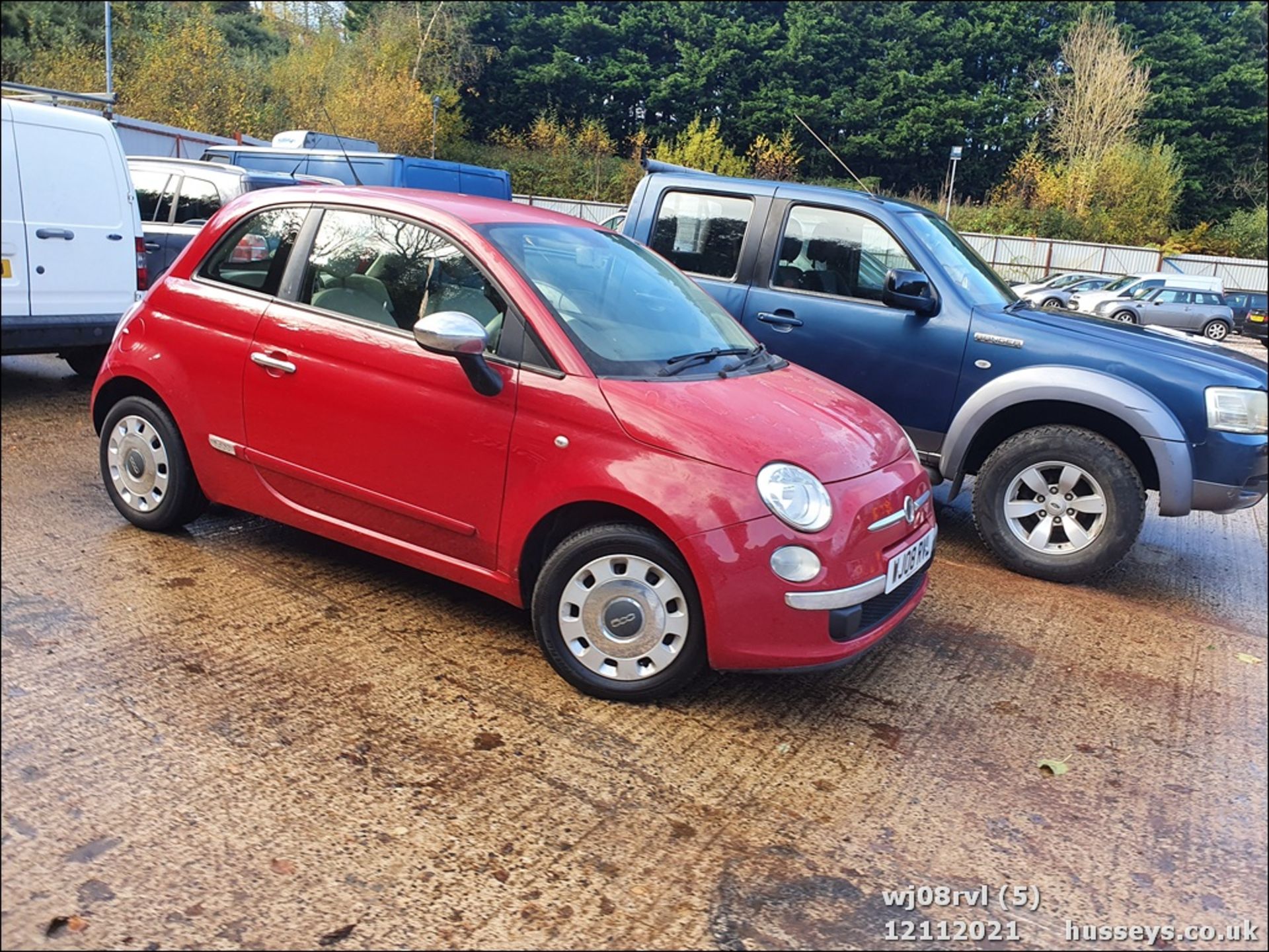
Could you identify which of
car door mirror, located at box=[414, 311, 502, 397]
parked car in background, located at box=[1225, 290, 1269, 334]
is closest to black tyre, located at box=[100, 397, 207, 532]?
car door mirror, located at box=[414, 311, 502, 397]

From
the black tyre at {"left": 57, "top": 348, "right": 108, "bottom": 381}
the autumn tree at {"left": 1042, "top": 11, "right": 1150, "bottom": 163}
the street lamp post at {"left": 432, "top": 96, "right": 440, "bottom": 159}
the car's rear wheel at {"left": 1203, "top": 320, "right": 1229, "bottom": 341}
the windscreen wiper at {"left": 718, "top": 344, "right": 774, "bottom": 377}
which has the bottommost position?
the car's rear wheel at {"left": 1203, "top": 320, "right": 1229, "bottom": 341}

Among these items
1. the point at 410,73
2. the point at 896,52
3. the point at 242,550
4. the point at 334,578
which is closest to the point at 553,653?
the point at 334,578

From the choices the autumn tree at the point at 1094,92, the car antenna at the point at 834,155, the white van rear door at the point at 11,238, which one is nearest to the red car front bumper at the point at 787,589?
the white van rear door at the point at 11,238

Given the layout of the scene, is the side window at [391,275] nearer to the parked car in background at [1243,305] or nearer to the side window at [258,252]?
the side window at [258,252]

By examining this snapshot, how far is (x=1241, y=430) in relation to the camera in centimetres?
505

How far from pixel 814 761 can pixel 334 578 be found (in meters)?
2.29

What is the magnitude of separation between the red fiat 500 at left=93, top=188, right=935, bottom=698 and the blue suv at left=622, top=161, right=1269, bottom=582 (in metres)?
1.59

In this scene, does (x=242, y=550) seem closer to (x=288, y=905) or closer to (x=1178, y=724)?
(x=288, y=905)

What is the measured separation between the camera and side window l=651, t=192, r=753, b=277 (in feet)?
20.8

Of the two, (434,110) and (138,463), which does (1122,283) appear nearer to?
(434,110)

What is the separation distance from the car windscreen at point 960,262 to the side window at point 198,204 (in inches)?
270

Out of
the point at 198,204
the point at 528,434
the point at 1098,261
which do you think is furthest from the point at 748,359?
the point at 1098,261

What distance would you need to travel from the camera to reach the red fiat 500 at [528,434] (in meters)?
3.37

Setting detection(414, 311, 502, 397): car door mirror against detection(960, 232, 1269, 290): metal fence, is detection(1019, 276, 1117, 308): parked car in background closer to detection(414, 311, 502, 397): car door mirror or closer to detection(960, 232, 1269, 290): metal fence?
detection(960, 232, 1269, 290): metal fence
